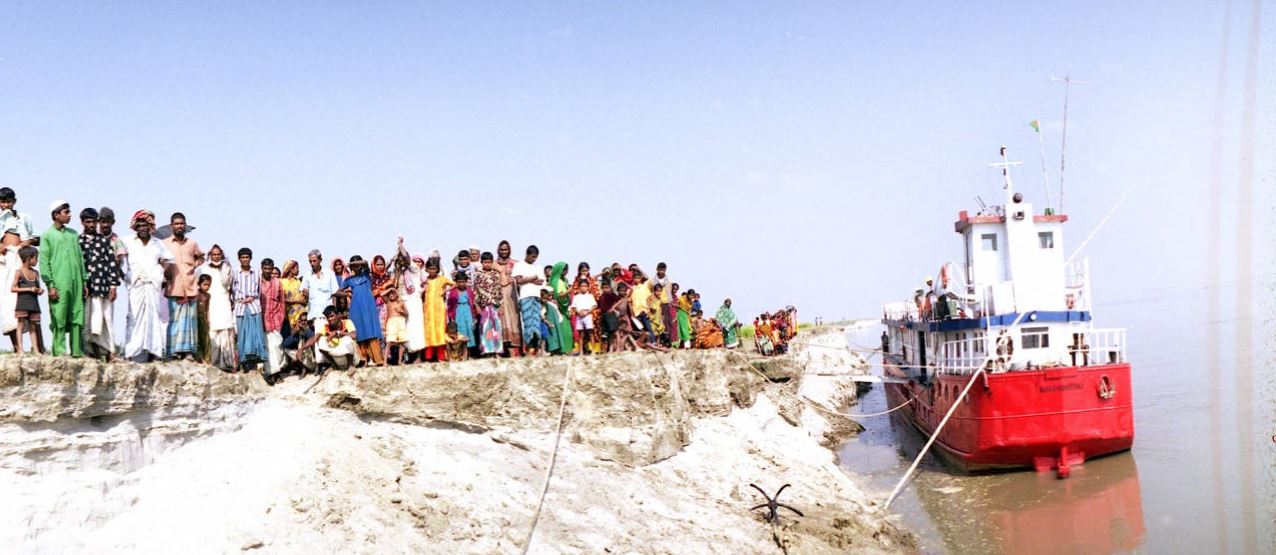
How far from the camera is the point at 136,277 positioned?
8.55 meters

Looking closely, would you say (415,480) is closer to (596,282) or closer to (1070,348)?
(596,282)

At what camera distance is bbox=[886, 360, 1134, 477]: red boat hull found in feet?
53.0

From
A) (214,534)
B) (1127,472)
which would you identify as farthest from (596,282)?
(1127,472)

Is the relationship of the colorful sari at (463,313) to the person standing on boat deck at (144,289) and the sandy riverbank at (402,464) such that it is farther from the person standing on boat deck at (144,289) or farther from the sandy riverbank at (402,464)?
the person standing on boat deck at (144,289)

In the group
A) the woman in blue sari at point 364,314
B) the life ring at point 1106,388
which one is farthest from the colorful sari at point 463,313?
the life ring at point 1106,388

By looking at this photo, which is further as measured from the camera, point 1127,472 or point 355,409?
point 1127,472

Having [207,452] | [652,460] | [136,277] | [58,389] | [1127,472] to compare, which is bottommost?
[1127,472]

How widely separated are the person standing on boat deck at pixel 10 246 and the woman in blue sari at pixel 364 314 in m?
3.28

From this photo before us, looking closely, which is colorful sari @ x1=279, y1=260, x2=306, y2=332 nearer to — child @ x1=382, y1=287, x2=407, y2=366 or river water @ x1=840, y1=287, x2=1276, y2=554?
child @ x1=382, y1=287, x2=407, y2=366

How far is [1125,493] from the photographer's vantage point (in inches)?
602

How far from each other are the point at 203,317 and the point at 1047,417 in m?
14.4

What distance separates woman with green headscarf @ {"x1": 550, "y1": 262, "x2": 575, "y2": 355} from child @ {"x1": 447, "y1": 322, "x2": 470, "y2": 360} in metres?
1.67

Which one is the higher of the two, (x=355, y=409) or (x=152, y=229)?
(x=152, y=229)

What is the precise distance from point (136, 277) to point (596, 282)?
6.78 m
